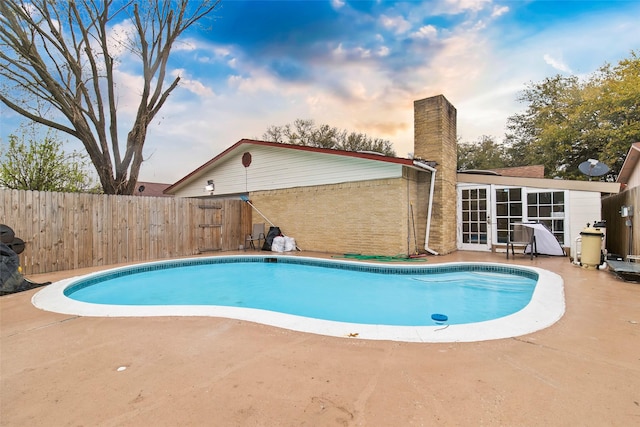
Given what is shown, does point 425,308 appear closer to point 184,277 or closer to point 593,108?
point 184,277

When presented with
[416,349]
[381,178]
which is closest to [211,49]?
[381,178]

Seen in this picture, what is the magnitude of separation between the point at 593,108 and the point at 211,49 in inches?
715

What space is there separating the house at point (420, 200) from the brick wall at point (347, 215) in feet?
0.09

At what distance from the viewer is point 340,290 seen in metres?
5.86

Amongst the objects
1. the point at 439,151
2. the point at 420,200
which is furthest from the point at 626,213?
the point at 420,200

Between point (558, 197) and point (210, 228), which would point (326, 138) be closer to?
point (210, 228)

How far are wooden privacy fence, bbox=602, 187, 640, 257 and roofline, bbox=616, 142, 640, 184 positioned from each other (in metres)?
0.97

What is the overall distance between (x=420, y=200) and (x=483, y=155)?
2027cm

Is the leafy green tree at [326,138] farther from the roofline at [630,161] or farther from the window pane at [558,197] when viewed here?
the window pane at [558,197]

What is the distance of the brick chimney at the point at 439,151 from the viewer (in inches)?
341

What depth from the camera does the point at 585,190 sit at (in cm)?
808

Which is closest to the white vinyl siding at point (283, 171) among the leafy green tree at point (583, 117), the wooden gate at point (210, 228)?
the wooden gate at point (210, 228)

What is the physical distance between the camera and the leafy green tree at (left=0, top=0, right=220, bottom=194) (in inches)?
419

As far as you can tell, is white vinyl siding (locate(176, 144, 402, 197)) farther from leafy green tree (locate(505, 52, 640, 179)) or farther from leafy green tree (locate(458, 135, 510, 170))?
leafy green tree (locate(458, 135, 510, 170))
